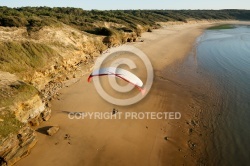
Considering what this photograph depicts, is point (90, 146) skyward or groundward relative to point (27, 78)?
groundward

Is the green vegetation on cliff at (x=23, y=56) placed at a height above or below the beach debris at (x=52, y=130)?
above

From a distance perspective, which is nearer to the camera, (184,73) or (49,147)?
(49,147)

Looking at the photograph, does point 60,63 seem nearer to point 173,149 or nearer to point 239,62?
point 173,149

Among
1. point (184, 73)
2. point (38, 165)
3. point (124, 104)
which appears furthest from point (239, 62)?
point (38, 165)

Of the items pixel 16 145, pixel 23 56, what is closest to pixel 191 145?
pixel 16 145

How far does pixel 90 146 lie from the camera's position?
13.8 metres

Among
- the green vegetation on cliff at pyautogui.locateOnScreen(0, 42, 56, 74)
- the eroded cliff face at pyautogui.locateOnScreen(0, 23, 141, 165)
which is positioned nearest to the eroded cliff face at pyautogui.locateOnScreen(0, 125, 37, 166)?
the eroded cliff face at pyautogui.locateOnScreen(0, 23, 141, 165)

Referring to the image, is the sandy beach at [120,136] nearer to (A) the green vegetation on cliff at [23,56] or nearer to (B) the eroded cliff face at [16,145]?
(B) the eroded cliff face at [16,145]

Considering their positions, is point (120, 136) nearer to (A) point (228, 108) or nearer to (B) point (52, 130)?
(B) point (52, 130)

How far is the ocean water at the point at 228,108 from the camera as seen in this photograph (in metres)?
14.1

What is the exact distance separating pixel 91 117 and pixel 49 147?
157 inches

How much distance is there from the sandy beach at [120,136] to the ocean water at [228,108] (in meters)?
1.02

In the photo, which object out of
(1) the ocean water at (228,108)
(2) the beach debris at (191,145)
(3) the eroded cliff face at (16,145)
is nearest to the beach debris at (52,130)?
(3) the eroded cliff face at (16,145)

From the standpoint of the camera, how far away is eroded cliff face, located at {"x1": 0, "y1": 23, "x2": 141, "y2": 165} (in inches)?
495
